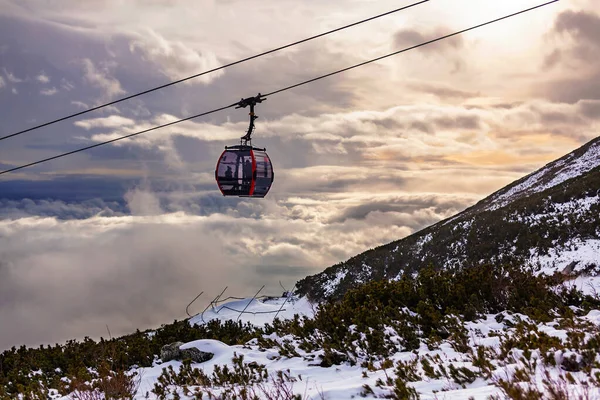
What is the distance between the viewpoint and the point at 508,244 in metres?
28.8

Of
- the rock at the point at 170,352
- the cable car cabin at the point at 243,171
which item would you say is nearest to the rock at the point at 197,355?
the rock at the point at 170,352

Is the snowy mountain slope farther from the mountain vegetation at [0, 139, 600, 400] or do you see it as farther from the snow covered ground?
the snow covered ground

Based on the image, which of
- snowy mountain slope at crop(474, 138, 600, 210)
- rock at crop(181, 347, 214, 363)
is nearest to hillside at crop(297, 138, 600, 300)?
snowy mountain slope at crop(474, 138, 600, 210)

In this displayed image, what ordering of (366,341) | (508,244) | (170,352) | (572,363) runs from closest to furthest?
(572,363), (366,341), (170,352), (508,244)

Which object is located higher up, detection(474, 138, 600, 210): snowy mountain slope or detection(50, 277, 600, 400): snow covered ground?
detection(474, 138, 600, 210): snowy mountain slope

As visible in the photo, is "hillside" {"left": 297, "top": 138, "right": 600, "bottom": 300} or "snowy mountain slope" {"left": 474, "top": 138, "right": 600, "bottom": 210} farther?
"snowy mountain slope" {"left": 474, "top": 138, "right": 600, "bottom": 210}

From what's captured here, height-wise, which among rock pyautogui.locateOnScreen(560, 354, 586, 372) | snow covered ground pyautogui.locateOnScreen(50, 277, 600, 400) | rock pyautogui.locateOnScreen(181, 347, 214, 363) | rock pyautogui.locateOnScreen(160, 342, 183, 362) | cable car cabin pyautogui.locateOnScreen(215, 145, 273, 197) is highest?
cable car cabin pyautogui.locateOnScreen(215, 145, 273, 197)

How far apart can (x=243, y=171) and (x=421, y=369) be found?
24.3ft

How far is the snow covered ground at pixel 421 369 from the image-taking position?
6.64 m

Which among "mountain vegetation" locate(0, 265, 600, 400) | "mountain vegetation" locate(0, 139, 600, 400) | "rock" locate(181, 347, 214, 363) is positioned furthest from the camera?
"rock" locate(181, 347, 214, 363)

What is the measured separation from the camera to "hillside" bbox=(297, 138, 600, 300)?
2461 centimetres

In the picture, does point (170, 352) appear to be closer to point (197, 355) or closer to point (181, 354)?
point (181, 354)

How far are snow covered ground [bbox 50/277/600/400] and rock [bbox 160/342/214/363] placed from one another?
5.9 inches

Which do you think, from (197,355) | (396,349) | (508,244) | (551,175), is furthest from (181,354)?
(551,175)
